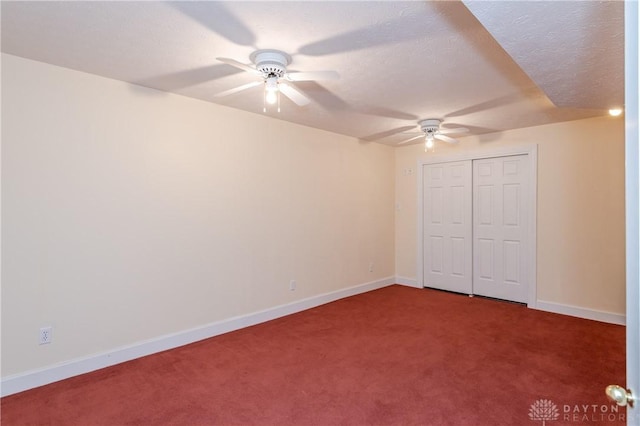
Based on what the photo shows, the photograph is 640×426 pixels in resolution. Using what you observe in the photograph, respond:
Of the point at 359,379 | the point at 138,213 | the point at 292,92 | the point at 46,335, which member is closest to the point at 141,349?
the point at 46,335

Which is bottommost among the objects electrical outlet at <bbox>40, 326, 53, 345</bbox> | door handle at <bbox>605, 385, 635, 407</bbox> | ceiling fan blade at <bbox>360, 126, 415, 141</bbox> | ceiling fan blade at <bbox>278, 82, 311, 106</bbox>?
electrical outlet at <bbox>40, 326, 53, 345</bbox>

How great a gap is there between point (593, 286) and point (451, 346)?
219 cm

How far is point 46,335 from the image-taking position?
262cm

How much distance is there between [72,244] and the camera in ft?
8.99

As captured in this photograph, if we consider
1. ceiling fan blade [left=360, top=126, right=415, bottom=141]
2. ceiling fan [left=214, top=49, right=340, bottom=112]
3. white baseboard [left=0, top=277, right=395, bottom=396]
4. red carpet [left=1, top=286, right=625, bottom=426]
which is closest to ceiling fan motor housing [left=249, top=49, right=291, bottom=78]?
ceiling fan [left=214, top=49, right=340, bottom=112]

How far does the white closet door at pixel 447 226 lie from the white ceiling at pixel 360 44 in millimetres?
1950

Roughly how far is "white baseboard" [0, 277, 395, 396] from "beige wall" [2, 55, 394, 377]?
0.20 feet

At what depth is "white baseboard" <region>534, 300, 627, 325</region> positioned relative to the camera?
12.7ft

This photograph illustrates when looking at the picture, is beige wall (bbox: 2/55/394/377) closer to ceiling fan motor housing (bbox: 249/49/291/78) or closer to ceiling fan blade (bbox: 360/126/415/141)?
ceiling fan blade (bbox: 360/126/415/141)

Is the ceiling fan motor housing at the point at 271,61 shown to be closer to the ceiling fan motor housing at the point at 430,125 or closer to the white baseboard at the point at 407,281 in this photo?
the ceiling fan motor housing at the point at 430,125

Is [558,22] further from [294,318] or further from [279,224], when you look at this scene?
[294,318]

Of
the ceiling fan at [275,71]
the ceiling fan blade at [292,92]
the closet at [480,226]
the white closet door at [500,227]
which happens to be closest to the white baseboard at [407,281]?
the closet at [480,226]

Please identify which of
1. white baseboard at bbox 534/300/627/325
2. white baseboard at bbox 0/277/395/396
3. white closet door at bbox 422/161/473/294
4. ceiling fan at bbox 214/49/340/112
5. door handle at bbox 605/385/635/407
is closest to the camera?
door handle at bbox 605/385/635/407

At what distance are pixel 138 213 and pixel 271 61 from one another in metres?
1.82
